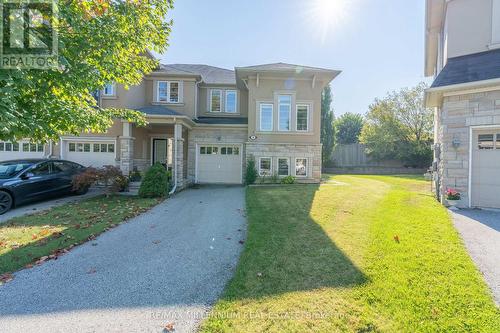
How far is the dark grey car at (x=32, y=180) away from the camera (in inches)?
306

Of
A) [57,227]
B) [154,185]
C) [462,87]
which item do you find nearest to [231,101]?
[154,185]

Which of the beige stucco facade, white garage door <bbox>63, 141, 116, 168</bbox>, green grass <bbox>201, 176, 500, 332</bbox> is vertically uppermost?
the beige stucco facade

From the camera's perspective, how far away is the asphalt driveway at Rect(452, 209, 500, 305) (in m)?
3.53

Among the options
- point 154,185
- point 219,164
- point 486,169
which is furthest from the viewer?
point 219,164

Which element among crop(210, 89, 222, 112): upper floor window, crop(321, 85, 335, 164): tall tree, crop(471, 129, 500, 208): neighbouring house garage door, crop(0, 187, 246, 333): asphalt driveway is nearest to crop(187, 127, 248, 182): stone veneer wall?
crop(210, 89, 222, 112): upper floor window

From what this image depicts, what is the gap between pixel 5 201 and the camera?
769 centimetres

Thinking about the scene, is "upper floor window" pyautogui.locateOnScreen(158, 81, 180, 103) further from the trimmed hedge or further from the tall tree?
the tall tree

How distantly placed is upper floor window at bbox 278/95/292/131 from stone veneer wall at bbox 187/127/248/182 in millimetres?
1949

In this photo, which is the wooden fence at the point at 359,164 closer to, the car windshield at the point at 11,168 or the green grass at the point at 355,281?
the green grass at the point at 355,281

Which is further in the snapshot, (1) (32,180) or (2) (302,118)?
(2) (302,118)

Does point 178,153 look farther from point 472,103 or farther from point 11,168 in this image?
point 472,103

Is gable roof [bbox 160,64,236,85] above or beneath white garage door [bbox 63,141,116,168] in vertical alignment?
above

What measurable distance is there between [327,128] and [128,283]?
924 inches

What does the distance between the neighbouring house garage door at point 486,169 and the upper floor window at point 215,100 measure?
11794 millimetres
